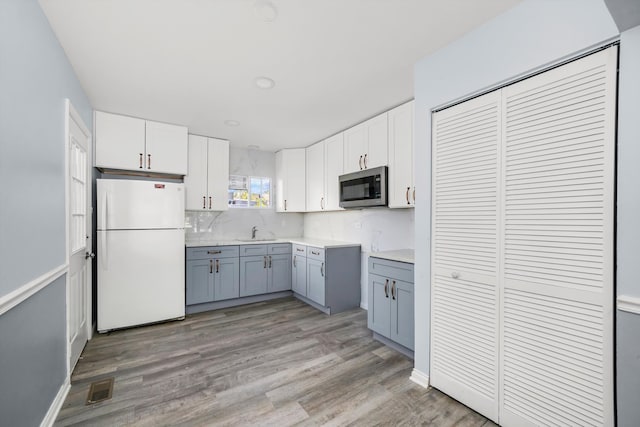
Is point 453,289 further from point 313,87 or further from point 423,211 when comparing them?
point 313,87

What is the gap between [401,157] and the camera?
282 centimetres

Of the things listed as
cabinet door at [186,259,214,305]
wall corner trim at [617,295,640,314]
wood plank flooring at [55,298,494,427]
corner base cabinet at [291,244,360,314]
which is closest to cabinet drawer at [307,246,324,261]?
corner base cabinet at [291,244,360,314]

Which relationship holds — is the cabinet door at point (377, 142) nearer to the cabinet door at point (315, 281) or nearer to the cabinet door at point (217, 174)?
the cabinet door at point (315, 281)

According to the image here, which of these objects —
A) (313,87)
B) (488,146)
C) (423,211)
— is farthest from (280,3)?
(423,211)

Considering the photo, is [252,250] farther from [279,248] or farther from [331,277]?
[331,277]

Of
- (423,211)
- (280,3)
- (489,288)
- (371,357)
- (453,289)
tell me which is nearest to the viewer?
(280,3)

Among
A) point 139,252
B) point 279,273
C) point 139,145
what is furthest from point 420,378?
point 139,145

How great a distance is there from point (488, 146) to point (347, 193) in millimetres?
1892

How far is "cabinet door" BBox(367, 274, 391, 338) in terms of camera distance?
8.68 feet

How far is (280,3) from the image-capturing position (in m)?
1.53

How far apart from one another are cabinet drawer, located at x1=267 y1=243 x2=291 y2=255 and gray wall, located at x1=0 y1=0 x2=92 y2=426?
2443 millimetres

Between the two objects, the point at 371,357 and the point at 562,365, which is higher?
the point at 562,365

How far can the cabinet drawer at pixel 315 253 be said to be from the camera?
11.8 feet

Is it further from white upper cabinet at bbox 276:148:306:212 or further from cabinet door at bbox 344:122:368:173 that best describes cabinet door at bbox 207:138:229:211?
cabinet door at bbox 344:122:368:173
